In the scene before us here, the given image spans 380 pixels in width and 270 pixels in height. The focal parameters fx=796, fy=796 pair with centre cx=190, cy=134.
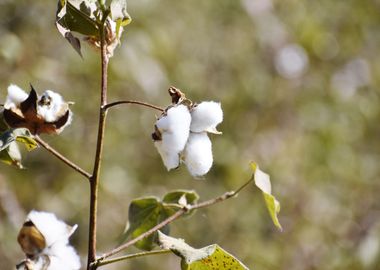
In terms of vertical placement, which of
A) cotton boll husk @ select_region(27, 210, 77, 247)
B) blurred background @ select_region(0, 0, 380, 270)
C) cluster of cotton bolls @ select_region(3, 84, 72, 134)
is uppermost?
blurred background @ select_region(0, 0, 380, 270)

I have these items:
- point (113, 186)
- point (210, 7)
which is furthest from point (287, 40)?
point (113, 186)

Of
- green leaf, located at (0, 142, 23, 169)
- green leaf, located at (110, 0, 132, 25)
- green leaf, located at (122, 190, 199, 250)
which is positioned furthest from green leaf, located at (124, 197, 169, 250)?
green leaf, located at (110, 0, 132, 25)

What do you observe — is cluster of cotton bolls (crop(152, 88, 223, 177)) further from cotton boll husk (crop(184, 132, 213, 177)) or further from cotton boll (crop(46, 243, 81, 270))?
cotton boll (crop(46, 243, 81, 270))

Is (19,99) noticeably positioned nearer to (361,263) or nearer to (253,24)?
(361,263)

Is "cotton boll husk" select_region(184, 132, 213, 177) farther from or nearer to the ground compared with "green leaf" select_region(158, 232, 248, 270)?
farther from the ground

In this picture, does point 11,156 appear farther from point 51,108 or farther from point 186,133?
point 186,133

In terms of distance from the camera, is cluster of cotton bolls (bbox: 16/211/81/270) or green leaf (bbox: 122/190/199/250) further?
green leaf (bbox: 122/190/199/250)

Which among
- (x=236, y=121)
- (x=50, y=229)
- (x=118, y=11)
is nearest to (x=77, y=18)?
(x=118, y=11)

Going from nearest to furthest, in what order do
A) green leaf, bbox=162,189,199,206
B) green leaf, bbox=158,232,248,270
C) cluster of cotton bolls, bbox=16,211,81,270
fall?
→ green leaf, bbox=158,232,248,270 < cluster of cotton bolls, bbox=16,211,81,270 < green leaf, bbox=162,189,199,206
